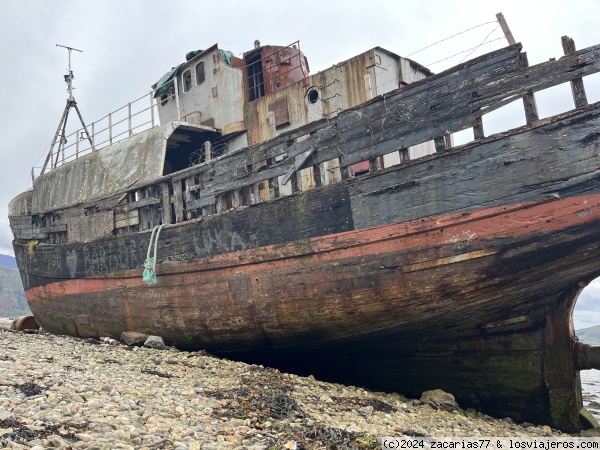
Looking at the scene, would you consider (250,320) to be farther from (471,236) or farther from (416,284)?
(471,236)

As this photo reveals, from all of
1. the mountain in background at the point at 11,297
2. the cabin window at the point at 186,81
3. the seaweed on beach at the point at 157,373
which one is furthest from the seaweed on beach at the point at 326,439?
the mountain in background at the point at 11,297

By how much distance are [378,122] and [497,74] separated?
63.4 inches

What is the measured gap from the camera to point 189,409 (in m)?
4.45

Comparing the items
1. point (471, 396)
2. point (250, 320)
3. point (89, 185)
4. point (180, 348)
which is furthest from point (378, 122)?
point (89, 185)

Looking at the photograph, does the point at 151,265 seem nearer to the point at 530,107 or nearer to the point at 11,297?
the point at 530,107

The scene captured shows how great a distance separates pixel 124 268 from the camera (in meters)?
9.31

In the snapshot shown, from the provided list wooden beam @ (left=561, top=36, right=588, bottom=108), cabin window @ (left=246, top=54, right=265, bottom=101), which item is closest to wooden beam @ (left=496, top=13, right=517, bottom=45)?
wooden beam @ (left=561, top=36, right=588, bottom=108)

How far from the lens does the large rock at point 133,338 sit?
8516 millimetres

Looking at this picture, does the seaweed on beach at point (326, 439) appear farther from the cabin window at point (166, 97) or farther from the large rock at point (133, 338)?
the cabin window at point (166, 97)

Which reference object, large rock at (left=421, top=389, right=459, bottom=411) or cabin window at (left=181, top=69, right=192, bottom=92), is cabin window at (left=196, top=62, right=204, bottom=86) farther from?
large rock at (left=421, top=389, right=459, bottom=411)

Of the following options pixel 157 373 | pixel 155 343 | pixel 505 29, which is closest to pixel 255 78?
pixel 505 29

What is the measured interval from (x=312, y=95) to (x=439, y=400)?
18.6 ft

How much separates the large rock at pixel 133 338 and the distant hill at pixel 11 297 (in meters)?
148

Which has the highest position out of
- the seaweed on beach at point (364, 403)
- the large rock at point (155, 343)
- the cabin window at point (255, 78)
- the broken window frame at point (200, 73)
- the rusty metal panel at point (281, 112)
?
the broken window frame at point (200, 73)
